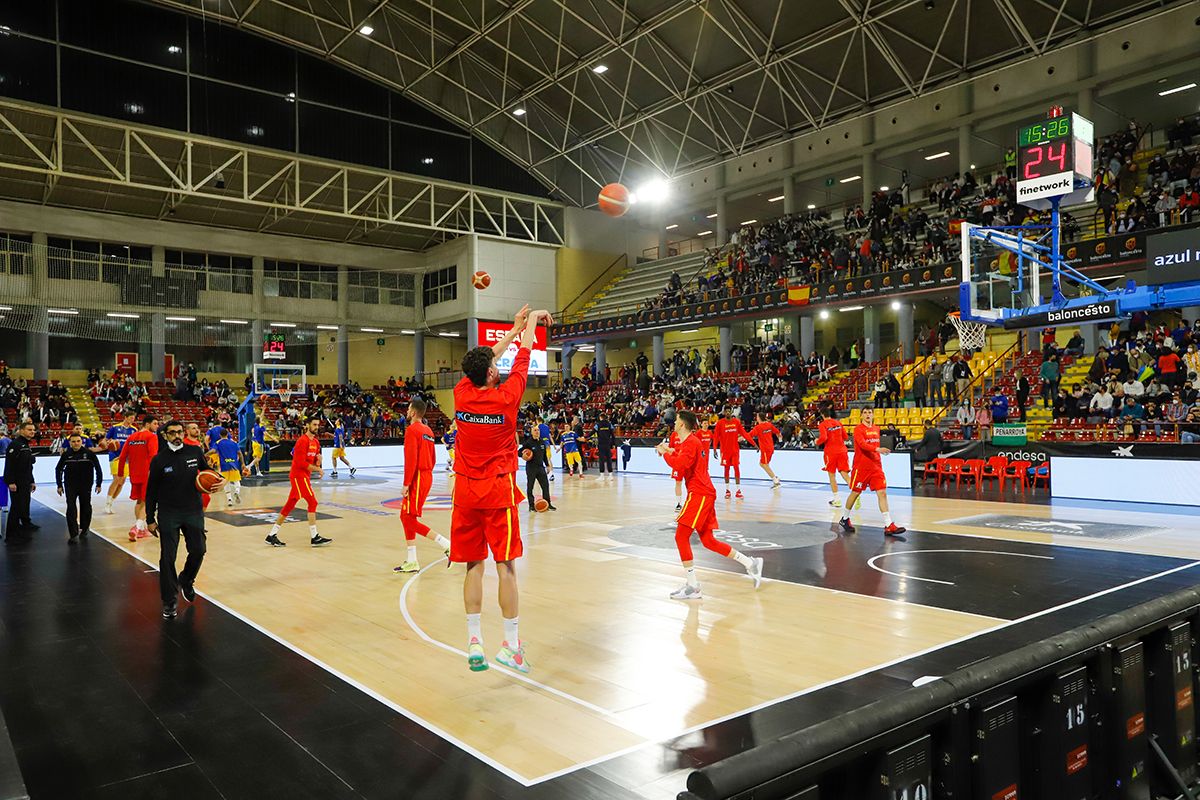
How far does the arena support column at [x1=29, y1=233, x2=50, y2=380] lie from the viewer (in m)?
31.6

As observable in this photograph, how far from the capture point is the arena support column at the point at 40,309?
31.6 m

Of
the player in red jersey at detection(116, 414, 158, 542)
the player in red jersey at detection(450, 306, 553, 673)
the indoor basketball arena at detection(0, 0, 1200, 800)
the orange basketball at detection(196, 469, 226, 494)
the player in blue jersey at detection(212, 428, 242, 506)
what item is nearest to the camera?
the indoor basketball arena at detection(0, 0, 1200, 800)

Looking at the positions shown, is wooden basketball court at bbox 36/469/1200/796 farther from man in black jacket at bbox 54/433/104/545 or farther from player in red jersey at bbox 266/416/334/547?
man in black jacket at bbox 54/433/104/545

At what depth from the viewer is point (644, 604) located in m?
7.64

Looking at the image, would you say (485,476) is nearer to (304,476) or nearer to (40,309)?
(304,476)

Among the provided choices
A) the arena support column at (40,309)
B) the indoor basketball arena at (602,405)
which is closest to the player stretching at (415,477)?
the indoor basketball arena at (602,405)

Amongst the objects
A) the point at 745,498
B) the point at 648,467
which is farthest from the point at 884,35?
the point at 745,498

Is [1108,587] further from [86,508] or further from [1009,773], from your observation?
[86,508]

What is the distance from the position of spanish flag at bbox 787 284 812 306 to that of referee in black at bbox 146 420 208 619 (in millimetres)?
23475

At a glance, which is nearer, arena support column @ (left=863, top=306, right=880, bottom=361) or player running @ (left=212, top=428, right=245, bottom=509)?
player running @ (left=212, top=428, right=245, bottom=509)

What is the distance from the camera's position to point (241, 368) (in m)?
40.2

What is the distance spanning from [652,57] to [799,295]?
1053 cm

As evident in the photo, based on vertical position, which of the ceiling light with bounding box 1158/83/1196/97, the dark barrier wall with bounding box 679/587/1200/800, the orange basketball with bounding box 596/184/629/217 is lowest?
the dark barrier wall with bounding box 679/587/1200/800

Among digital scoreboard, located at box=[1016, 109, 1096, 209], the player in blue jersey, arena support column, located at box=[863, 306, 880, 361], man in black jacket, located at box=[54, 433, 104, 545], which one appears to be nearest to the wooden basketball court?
man in black jacket, located at box=[54, 433, 104, 545]
